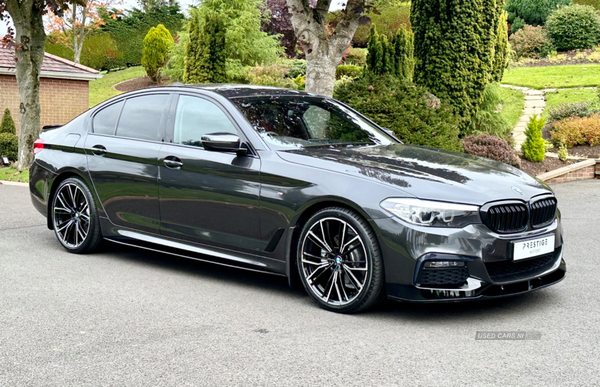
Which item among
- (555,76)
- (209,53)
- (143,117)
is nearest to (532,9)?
(555,76)

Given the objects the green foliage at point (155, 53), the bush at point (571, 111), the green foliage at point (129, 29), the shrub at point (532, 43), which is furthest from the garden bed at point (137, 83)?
the bush at point (571, 111)

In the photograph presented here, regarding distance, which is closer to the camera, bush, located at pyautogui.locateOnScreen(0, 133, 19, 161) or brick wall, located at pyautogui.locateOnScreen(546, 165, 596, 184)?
brick wall, located at pyautogui.locateOnScreen(546, 165, 596, 184)

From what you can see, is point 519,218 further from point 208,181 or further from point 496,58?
point 496,58

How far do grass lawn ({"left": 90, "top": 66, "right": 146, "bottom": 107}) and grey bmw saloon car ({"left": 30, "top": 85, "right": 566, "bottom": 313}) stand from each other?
27871 millimetres

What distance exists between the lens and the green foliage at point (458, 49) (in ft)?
48.2

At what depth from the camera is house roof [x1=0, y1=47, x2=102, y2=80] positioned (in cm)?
2389

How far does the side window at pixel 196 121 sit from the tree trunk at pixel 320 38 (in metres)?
6.22

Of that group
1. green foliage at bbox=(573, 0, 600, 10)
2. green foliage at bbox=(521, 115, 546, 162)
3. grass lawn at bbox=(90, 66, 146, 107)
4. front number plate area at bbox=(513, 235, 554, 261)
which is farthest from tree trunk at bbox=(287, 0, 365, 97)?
green foliage at bbox=(573, 0, 600, 10)

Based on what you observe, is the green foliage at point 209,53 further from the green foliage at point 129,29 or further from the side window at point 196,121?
the green foliage at point 129,29

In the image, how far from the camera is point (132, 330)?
15.4 ft

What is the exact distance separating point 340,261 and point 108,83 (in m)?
37.1

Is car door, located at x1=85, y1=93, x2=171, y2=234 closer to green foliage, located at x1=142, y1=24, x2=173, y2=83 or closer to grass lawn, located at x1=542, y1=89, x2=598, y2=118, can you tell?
grass lawn, located at x1=542, y1=89, x2=598, y2=118

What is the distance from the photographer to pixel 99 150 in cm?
672

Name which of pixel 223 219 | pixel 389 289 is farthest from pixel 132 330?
pixel 389 289
